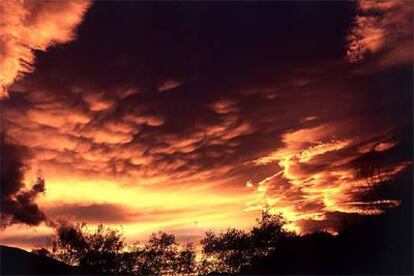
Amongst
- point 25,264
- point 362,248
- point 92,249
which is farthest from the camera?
point 92,249

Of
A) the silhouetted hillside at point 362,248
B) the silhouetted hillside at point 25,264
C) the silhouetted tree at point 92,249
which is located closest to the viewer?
the silhouetted hillside at point 25,264

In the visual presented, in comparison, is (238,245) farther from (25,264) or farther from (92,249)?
(25,264)

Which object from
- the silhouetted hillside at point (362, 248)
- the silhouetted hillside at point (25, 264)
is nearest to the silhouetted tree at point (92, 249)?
the silhouetted hillside at point (25, 264)

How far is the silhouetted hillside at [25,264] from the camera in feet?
81.5

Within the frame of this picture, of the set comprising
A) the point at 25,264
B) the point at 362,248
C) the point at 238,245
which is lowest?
the point at 25,264

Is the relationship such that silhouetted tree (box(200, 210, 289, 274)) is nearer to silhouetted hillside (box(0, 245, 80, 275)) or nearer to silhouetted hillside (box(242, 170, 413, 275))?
silhouetted hillside (box(242, 170, 413, 275))

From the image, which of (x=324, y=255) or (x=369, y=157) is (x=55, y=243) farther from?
(x=369, y=157)

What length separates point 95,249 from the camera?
4784cm

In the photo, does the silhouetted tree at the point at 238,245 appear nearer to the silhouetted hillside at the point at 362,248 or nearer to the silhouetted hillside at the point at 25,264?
the silhouetted hillside at the point at 362,248

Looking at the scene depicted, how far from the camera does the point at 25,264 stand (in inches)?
1174

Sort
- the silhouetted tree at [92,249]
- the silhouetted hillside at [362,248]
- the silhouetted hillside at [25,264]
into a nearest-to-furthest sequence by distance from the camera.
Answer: the silhouetted hillside at [25,264] < the silhouetted hillside at [362,248] < the silhouetted tree at [92,249]

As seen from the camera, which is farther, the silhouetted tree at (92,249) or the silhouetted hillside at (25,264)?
the silhouetted tree at (92,249)

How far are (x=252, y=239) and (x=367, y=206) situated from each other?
1495 cm

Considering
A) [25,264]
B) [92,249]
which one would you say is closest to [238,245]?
[92,249]
